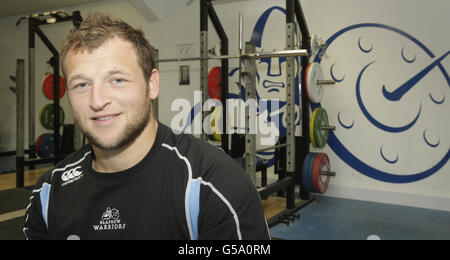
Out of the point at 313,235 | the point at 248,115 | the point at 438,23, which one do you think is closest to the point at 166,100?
the point at 248,115

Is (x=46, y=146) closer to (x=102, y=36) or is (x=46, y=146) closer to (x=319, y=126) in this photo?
(x=319, y=126)

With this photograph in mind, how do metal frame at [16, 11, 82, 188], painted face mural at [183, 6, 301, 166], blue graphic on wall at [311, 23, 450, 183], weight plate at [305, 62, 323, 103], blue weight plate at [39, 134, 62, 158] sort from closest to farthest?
weight plate at [305, 62, 323, 103]
blue graphic on wall at [311, 23, 450, 183]
metal frame at [16, 11, 82, 188]
painted face mural at [183, 6, 301, 166]
blue weight plate at [39, 134, 62, 158]

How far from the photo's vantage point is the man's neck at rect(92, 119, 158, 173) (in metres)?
0.89

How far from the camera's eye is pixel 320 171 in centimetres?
304

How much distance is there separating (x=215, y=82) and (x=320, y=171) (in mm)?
1465

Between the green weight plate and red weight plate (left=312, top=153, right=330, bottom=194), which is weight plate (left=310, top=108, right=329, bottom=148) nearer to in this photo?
the green weight plate

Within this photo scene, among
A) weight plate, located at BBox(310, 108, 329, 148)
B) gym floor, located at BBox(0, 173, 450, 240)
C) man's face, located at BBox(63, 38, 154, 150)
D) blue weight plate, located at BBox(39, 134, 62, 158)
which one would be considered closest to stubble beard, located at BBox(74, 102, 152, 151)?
man's face, located at BBox(63, 38, 154, 150)

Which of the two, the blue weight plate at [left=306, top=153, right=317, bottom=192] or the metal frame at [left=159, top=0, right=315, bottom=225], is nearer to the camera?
the metal frame at [left=159, top=0, right=315, bottom=225]

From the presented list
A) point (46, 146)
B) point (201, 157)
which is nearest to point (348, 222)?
point (201, 157)

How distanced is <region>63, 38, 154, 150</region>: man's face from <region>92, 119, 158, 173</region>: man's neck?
0.02 m

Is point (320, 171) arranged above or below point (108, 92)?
below

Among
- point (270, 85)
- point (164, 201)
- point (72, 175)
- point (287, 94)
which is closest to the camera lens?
point (164, 201)
